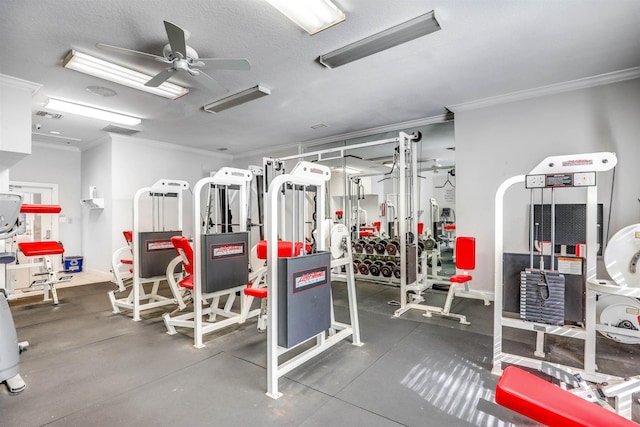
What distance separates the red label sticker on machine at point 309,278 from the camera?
245 centimetres

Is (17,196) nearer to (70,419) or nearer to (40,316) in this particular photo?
(70,419)

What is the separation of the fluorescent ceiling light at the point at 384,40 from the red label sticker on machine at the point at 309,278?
7.06ft

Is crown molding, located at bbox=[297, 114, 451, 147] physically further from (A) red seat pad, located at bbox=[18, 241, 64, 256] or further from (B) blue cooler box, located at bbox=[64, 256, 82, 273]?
(B) blue cooler box, located at bbox=[64, 256, 82, 273]

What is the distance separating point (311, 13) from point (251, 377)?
306 centimetres

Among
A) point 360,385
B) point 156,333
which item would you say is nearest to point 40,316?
point 156,333

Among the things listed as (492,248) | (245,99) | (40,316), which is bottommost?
(40,316)

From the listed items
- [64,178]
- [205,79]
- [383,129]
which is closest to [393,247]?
[383,129]

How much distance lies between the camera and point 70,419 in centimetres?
212

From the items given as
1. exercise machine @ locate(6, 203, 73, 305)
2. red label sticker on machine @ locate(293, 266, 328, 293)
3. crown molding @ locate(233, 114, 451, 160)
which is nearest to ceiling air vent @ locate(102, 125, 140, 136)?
exercise machine @ locate(6, 203, 73, 305)

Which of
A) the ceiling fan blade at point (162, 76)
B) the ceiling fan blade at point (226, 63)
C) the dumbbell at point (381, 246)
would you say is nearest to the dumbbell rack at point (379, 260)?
the dumbbell at point (381, 246)

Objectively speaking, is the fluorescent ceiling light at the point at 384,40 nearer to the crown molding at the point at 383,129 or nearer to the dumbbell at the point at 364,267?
the crown molding at the point at 383,129

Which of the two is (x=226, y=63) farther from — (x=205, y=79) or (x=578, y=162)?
(x=578, y=162)

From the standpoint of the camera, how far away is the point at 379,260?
5836 mm

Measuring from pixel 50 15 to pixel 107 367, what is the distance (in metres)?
3.03
